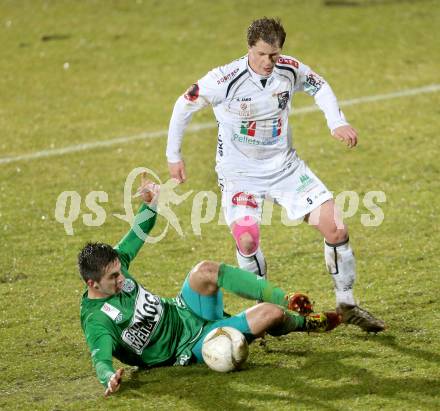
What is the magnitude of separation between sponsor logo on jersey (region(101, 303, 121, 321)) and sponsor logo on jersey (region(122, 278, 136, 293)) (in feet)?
0.53

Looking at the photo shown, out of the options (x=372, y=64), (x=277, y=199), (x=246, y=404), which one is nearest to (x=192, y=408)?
(x=246, y=404)

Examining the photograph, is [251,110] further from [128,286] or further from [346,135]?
[128,286]

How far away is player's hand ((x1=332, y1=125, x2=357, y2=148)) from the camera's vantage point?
7.41 meters

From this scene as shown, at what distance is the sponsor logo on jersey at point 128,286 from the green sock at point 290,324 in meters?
0.99

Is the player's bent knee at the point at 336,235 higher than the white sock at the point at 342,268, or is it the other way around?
the player's bent knee at the point at 336,235

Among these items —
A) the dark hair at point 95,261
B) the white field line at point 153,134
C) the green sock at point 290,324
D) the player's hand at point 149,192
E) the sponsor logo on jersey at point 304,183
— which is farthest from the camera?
the white field line at point 153,134

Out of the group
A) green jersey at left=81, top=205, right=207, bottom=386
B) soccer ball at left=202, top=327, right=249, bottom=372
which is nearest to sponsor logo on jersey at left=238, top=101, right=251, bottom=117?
green jersey at left=81, top=205, right=207, bottom=386

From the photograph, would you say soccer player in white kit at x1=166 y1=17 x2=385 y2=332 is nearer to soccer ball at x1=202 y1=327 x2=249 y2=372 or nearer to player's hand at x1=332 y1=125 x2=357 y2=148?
player's hand at x1=332 y1=125 x2=357 y2=148

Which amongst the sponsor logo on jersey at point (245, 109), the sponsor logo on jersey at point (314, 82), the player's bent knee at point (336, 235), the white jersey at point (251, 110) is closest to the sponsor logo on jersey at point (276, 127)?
the white jersey at point (251, 110)

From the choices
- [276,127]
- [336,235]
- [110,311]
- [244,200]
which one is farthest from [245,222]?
[110,311]

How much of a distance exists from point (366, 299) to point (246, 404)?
2.14 m

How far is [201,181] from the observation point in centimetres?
1133

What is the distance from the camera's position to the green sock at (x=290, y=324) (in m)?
7.12

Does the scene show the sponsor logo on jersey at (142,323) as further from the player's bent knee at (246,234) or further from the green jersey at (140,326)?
the player's bent knee at (246,234)
